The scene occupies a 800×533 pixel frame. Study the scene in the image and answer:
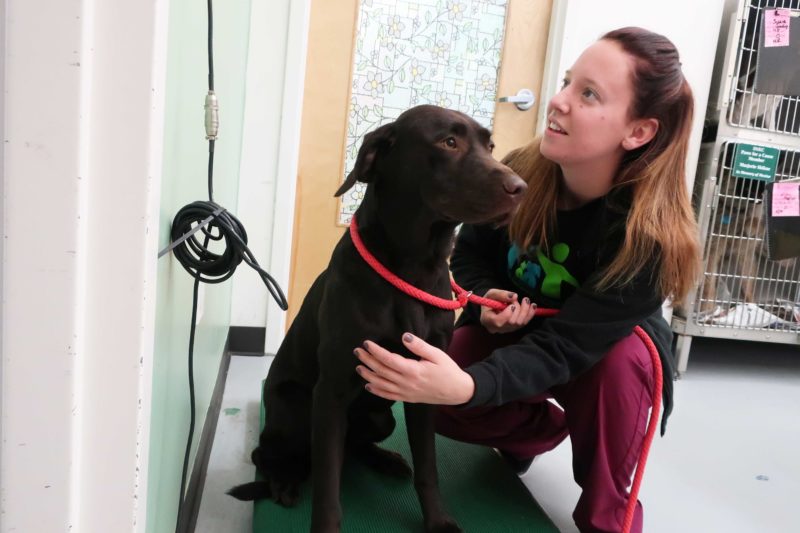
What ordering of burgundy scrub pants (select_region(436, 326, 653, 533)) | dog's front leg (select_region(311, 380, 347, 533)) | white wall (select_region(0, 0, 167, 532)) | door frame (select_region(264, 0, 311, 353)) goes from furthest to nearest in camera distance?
1. door frame (select_region(264, 0, 311, 353))
2. burgundy scrub pants (select_region(436, 326, 653, 533))
3. dog's front leg (select_region(311, 380, 347, 533))
4. white wall (select_region(0, 0, 167, 532))

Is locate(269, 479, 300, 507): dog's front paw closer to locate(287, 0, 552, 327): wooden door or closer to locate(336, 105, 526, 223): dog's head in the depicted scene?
locate(336, 105, 526, 223): dog's head

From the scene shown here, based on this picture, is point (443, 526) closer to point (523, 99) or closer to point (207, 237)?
point (207, 237)

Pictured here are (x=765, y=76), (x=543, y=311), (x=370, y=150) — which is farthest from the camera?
→ (x=765, y=76)

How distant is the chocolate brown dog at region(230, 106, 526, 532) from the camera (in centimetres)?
99

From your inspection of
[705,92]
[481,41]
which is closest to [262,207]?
[481,41]

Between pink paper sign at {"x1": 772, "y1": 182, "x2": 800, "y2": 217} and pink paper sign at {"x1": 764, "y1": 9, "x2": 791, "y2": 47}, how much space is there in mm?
572

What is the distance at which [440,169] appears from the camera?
3.30ft

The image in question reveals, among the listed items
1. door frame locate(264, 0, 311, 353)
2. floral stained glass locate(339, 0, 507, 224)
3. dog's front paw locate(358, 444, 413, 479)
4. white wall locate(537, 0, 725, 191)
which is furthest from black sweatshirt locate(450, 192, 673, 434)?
white wall locate(537, 0, 725, 191)

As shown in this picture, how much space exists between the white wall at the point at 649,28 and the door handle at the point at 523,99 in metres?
0.05

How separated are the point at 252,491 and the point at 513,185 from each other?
808mm

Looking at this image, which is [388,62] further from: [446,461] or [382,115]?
[446,461]

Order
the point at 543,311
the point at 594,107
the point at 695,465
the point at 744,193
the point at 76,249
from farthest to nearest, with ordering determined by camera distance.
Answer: the point at 744,193 < the point at 695,465 < the point at 543,311 < the point at 594,107 < the point at 76,249

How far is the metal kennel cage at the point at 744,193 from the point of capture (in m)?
2.44

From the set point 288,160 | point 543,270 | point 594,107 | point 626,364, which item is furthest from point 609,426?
point 288,160
